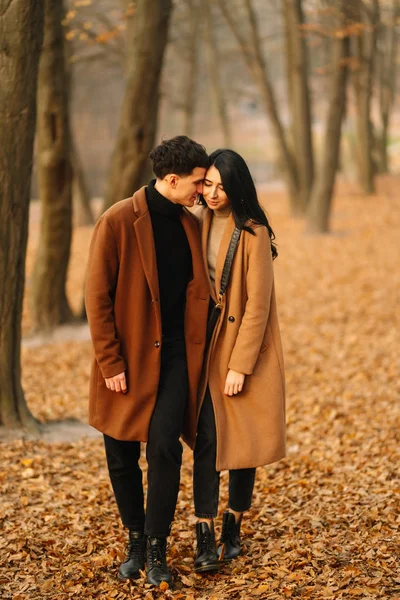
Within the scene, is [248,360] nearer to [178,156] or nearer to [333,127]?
[178,156]

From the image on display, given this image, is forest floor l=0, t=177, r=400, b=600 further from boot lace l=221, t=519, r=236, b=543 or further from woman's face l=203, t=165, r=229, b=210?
woman's face l=203, t=165, r=229, b=210

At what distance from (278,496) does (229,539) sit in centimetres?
110

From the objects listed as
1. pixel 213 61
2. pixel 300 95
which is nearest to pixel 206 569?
pixel 300 95

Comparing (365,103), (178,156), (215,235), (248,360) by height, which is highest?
(365,103)

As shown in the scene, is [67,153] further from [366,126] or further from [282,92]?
[282,92]

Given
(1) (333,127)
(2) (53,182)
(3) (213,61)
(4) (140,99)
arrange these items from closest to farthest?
(4) (140,99) < (2) (53,182) < (1) (333,127) < (3) (213,61)

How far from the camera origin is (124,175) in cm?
970

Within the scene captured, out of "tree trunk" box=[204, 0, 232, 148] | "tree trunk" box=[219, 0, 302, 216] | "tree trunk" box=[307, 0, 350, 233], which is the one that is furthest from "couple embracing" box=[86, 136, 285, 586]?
"tree trunk" box=[204, 0, 232, 148]

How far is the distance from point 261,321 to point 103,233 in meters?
0.85

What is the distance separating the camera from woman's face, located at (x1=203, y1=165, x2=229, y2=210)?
387 centimetres

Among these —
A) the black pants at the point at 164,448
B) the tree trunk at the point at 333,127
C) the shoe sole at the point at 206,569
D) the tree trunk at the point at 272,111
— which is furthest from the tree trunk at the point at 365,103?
the shoe sole at the point at 206,569

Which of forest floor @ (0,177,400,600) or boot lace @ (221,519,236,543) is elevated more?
boot lace @ (221,519,236,543)

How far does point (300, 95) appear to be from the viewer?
60.0 feet

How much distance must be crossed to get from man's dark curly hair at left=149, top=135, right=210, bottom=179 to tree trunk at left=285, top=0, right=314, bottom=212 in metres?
14.6
